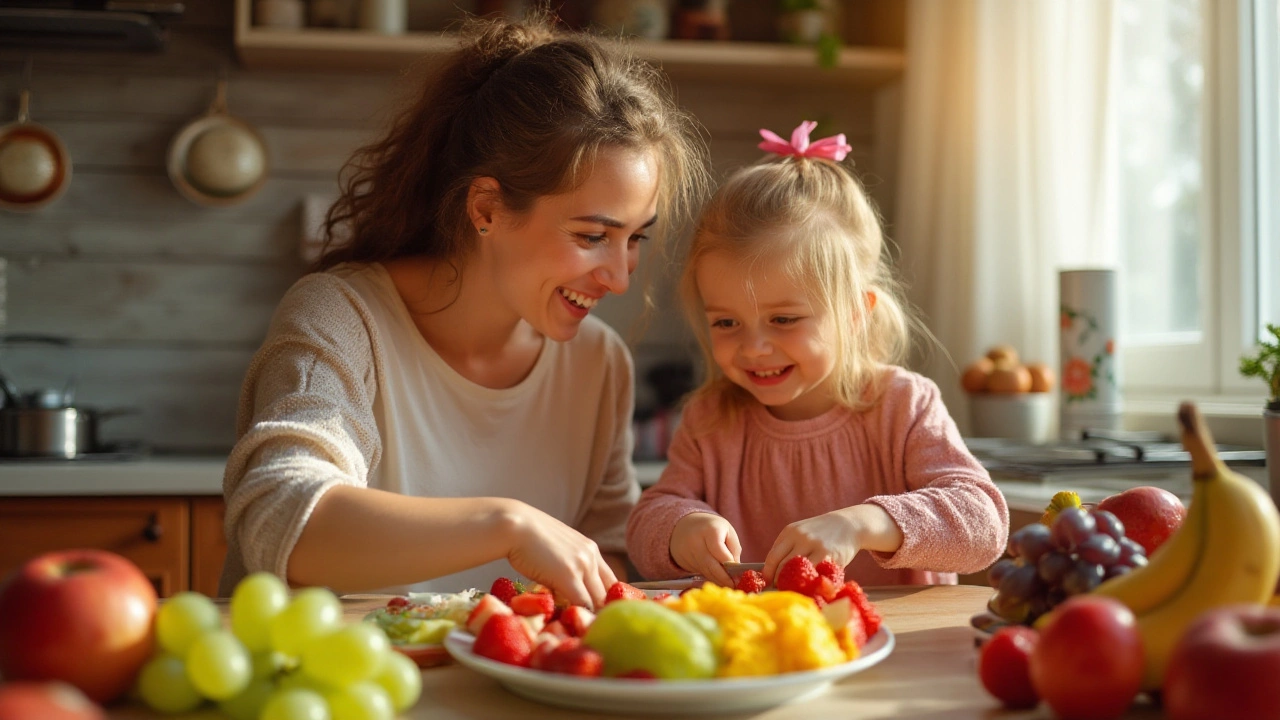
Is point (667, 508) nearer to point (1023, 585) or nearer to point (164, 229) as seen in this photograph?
point (1023, 585)

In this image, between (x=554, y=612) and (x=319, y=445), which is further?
(x=319, y=445)

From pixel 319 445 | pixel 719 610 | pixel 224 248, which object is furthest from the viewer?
pixel 224 248

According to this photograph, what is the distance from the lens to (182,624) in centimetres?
67

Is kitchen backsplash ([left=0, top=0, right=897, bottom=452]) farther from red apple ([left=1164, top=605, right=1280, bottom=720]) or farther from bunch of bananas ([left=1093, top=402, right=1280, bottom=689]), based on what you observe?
red apple ([left=1164, top=605, right=1280, bottom=720])

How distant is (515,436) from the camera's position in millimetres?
1712

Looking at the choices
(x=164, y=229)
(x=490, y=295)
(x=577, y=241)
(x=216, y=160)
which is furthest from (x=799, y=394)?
(x=164, y=229)

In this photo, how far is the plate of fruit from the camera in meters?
0.68

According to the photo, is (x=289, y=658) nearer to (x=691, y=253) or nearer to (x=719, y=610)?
(x=719, y=610)

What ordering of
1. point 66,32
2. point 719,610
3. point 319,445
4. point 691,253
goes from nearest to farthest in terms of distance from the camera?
1. point 719,610
2. point 319,445
3. point 691,253
4. point 66,32

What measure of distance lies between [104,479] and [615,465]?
1224 mm

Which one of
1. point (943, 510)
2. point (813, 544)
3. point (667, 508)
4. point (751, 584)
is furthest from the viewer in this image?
point (667, 508)

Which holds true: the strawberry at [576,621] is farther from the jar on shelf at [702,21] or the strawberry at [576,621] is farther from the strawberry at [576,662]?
the jar on shelf at [702,21]

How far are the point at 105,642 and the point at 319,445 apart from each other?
0.53 metres

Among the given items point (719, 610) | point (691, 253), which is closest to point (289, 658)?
point (719, 610)
